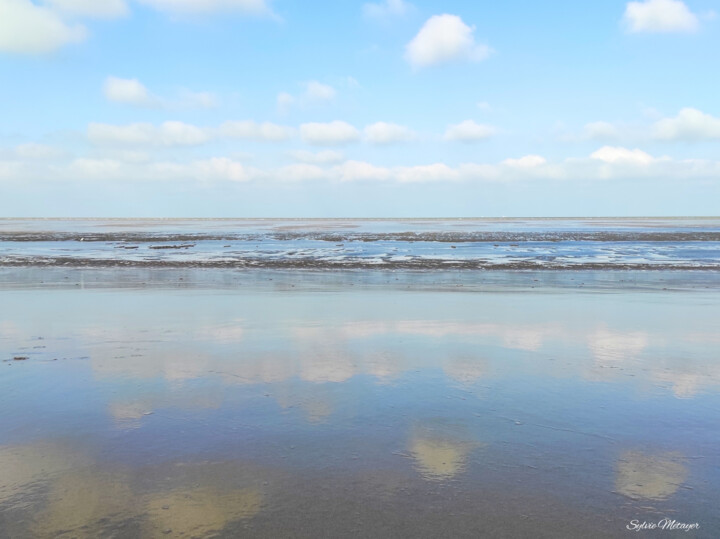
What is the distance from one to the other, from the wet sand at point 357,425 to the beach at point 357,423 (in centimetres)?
3

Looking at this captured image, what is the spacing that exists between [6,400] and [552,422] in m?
6.84

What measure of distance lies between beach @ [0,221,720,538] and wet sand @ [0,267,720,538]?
26 mm

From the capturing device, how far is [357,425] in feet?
21.3

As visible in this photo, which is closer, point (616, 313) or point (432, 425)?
point (432, 425)

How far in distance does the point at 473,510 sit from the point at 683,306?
45.2 ft

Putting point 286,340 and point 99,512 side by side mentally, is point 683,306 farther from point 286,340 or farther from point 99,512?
point 99,512

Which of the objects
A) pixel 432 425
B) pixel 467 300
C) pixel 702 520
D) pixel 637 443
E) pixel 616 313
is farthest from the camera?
pixel 467 300

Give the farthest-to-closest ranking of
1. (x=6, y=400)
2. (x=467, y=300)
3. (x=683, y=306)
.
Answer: (x=467, y=300) < (x=683, y=306) < (x=6, y=400)

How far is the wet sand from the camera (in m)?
4.58

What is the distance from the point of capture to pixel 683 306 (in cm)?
1577

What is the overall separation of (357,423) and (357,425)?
0.06 m

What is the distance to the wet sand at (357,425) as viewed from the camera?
15.0ft

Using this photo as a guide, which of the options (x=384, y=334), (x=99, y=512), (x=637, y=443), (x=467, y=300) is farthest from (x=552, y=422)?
(x=467, y=300)

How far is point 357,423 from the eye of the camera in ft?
21.5
